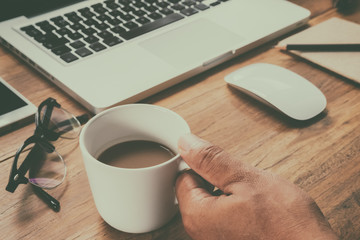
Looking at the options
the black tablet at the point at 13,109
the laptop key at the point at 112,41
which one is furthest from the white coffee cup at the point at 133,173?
the laptop key at the point at 112,41

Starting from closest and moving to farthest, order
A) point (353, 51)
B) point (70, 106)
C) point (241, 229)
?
point (241, 229)
point (70, 106)
point (353, 51)

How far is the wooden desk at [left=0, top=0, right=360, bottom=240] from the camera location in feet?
1.55

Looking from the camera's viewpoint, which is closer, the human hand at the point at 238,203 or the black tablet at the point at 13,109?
the human hand at the point at 238,203

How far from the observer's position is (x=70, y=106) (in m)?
0.66

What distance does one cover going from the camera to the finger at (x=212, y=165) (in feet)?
1.35

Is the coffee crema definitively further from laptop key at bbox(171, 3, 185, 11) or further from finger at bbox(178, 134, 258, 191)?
laptop key at bbox(171, 3, 185, 11)

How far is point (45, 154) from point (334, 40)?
25.3 inches

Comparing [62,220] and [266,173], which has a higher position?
[266,173]

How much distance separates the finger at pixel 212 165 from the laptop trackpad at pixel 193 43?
0.32 meters

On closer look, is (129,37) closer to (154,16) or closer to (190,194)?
(154,16)

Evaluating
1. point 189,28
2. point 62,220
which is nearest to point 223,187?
point 62,220

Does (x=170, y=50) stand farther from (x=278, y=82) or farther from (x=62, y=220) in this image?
(x=62, y=220)

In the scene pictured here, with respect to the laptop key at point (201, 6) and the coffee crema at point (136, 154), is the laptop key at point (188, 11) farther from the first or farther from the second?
the coffee crema at point (136, 154)

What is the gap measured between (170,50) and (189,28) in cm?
10
